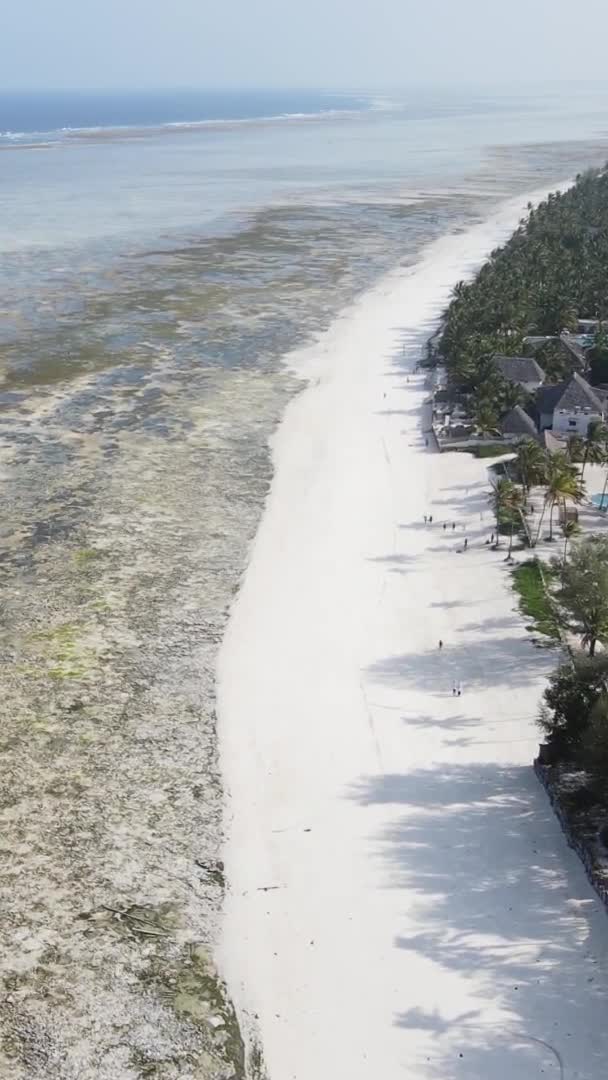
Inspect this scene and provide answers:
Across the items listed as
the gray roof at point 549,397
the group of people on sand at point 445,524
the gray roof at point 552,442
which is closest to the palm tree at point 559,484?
the group of people on sand at point 445,524

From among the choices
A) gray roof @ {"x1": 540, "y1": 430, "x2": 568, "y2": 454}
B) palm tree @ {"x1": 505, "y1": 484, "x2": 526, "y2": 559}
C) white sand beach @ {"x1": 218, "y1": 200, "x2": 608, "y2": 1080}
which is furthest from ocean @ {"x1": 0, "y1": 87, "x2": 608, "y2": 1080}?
gray roof @ {"x1": 540, "y1": 430, "x2": 568, "y2": 454}

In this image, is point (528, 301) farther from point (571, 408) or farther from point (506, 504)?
point (506, 504)

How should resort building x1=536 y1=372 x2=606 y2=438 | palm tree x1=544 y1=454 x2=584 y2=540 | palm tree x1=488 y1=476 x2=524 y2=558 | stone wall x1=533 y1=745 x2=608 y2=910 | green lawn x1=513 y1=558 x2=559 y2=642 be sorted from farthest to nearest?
resort building x1=536 y1=372 x2=606 y2=438
palm tree x1=488 y1=476 x2=524 y2=558
palm tree x1=544 y1=454 x2=584 y2=540
green lawn x1=513 y1=558 x2=559 y2=642
stone wall x1=533 y1=745 x2=608 y2=910

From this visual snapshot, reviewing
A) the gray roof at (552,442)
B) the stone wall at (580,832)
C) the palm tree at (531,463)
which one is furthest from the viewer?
the gray roof at (552,442)

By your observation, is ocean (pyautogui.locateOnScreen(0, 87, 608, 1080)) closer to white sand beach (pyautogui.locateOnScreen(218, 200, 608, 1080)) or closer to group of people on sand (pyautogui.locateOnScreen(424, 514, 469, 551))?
white sand beach (pyautogui.locateOnScreen(218, 200, 608, 1080))

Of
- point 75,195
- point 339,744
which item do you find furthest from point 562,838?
point 75,195

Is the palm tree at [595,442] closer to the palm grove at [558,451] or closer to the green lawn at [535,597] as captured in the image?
the palm grove at [558,451]

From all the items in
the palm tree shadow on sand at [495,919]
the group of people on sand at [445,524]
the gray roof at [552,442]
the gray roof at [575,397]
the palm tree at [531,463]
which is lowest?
the palm tree shadow on sand at [495,919]
